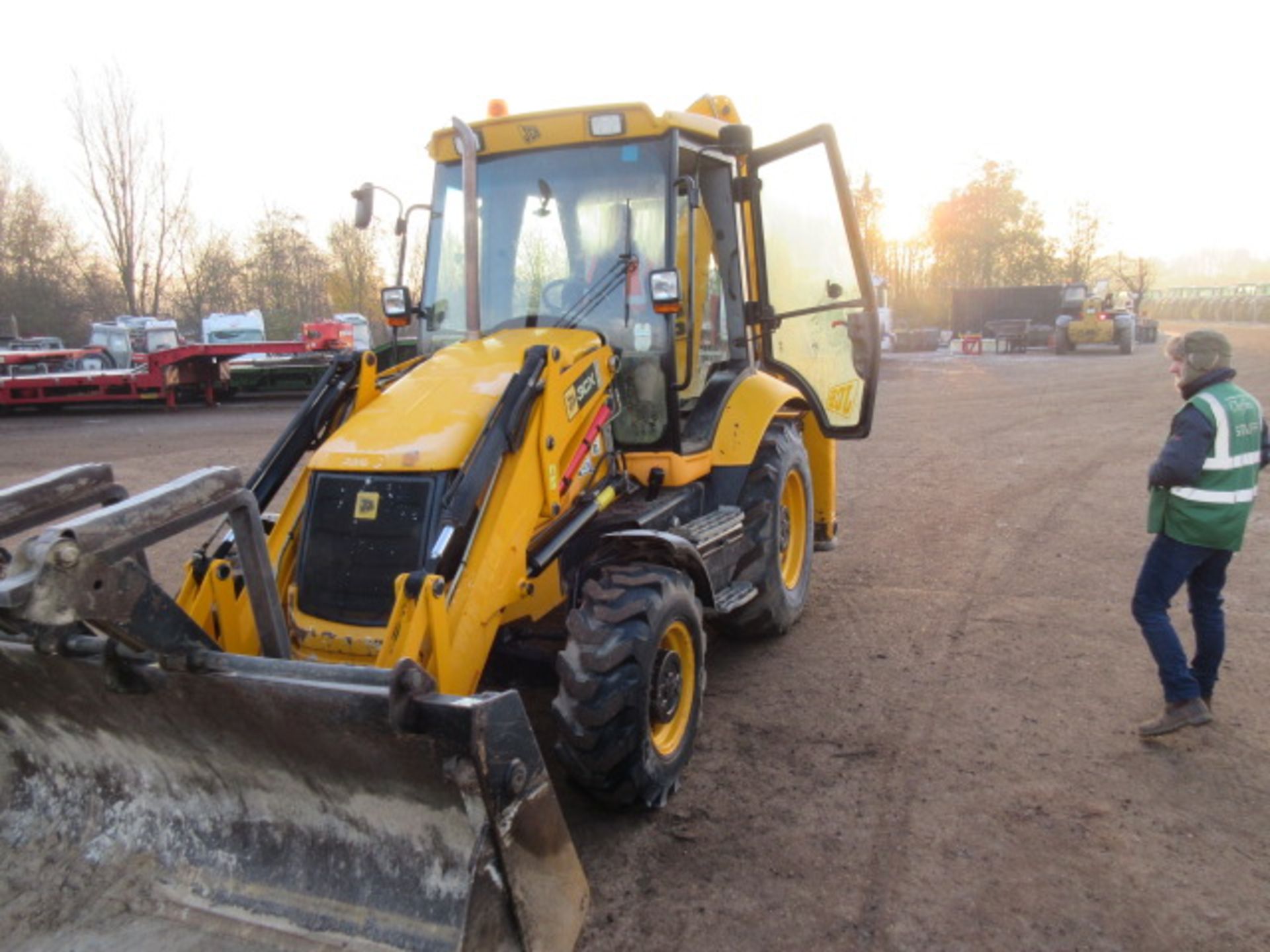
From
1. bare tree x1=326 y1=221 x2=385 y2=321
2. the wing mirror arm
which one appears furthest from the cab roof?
bare tree x1=326 y1=221 x2=385 y2=321

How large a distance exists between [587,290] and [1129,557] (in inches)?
184

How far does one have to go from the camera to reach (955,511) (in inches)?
343

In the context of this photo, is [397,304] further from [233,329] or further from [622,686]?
[233,329]

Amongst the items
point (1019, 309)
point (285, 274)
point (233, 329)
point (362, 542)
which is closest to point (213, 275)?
point (285, 274)

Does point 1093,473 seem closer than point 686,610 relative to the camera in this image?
No

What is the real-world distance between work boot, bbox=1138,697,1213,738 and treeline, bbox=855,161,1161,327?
43.8 metres

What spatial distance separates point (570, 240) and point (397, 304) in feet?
3.18

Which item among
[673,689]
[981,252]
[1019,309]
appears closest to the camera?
[673,689]

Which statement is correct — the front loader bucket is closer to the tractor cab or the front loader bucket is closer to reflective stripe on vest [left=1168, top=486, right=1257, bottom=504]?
the tractor cab

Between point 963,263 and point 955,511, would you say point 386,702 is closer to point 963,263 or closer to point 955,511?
point 955,511

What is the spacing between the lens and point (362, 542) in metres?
3.60

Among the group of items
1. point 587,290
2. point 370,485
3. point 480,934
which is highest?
point 587,290

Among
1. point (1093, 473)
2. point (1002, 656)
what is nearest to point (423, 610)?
point (1002, 656)

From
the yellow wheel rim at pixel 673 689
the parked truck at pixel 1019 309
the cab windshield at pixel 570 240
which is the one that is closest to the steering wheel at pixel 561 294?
the cab windshield at pixel 570 240
